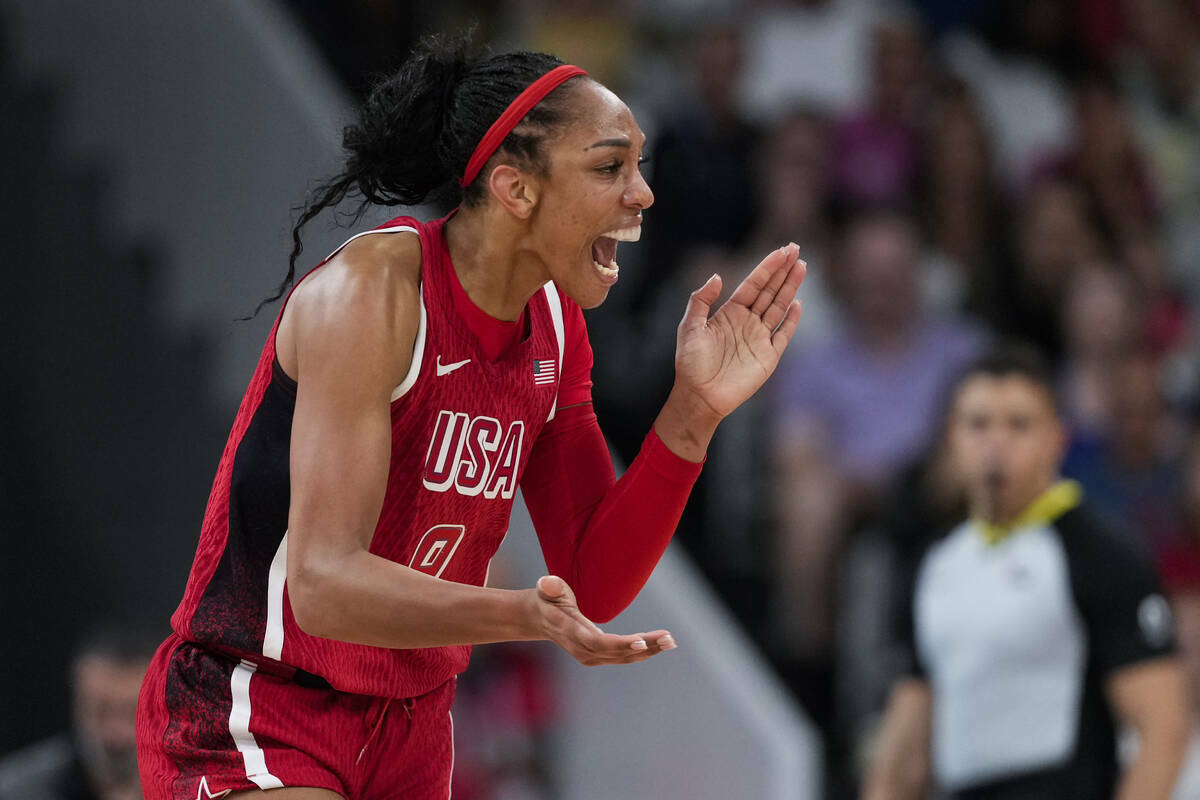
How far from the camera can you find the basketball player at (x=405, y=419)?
2.16 metres

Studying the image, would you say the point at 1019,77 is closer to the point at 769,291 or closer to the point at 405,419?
the point at 769,291

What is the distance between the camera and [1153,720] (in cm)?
379

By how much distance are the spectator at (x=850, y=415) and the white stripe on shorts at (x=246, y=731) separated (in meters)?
3.57

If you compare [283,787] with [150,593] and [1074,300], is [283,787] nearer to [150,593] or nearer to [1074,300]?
[150,593]

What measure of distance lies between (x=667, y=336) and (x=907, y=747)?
6.54 ft

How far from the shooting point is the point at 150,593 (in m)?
6.12

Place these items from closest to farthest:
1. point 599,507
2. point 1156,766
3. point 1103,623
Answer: point 599,507 → point 1156,766 → point 1103,623

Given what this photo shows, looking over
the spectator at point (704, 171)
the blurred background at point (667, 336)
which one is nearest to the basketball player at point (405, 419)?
the blurred background at point (667, 336)

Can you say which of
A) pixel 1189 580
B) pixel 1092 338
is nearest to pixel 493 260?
pixel 1189 580

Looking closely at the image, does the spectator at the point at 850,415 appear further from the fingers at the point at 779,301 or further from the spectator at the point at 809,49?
the fingers at the point at 779,301

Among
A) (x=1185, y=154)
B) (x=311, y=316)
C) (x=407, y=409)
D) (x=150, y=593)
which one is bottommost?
(x=1185, y=154)

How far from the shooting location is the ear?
233cm

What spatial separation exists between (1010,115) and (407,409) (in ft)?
17.3

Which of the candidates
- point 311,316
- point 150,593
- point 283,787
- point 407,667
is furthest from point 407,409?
point 150,593
